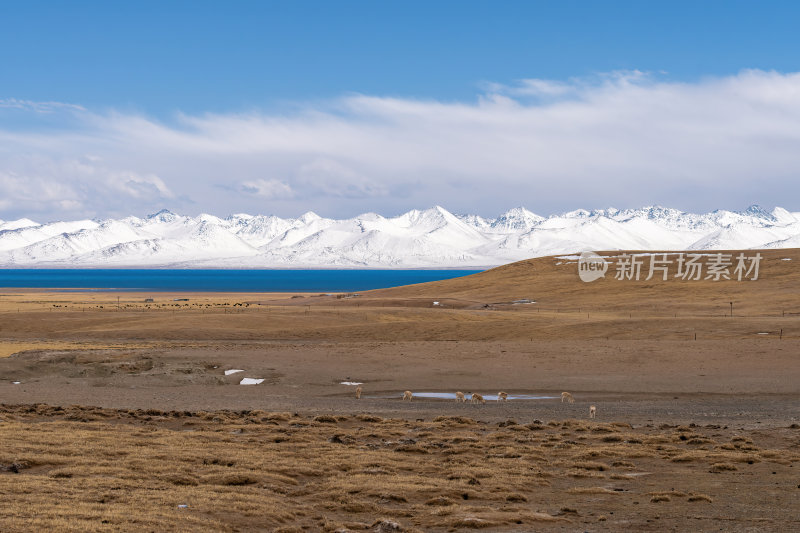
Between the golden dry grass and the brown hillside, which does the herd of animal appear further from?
the brown hillside

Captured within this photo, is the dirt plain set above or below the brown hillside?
below

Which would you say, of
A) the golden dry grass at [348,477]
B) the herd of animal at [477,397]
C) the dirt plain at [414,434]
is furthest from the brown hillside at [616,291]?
the golden dry grass at [348,477]

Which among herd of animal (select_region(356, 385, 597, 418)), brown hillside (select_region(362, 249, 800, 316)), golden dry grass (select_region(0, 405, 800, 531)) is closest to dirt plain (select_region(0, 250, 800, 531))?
golden dry grass (select_region(0, 405, 800, 531))

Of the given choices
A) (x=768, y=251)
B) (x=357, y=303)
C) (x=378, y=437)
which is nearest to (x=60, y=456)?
(x=378, y=437)

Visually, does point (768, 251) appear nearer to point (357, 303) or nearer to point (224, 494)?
point (357, 303)

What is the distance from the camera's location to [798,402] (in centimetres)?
2844

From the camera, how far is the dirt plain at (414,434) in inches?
525

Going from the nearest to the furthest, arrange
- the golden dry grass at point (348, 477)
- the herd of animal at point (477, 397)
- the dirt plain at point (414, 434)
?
the golden dry grass at point (348, 477)
the dirt plain at point (414, 434)
the herd of animal at point (477, 397)

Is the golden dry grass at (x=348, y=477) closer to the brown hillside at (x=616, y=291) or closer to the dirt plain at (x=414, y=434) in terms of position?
the dirt plain at (x=414, y=434)

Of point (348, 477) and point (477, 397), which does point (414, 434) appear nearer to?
point (348, 477)

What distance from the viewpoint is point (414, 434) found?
22.1 m

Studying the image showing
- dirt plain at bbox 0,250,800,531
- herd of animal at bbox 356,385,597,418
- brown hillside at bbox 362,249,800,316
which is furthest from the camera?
brown hillside at bbox 362,249,800,316

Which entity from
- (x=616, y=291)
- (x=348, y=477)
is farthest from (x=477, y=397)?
(x=616, y=291)

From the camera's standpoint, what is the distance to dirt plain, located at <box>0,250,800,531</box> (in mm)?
13344
